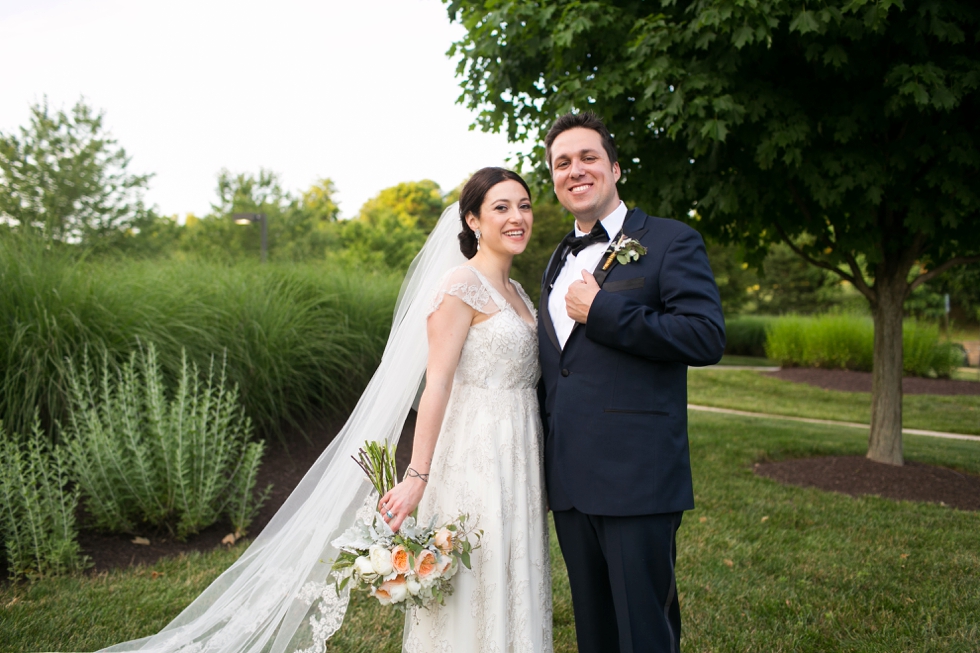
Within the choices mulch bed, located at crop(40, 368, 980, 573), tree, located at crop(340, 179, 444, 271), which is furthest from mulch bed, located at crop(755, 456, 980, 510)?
tree, located at crop(340, 179, 444, 271)

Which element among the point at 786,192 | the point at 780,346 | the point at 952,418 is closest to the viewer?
the point at 786,192

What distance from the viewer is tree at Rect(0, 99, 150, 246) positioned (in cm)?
2238

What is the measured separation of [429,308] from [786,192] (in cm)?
444

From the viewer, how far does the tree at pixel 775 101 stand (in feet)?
15.2

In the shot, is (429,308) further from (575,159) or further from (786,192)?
(786,192)

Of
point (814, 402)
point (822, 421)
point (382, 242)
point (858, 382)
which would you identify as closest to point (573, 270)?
point (822, 421)

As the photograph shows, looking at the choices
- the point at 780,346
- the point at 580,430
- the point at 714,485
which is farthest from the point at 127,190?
the point at 580,430

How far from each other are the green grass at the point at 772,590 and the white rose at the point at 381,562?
1446 millimetres

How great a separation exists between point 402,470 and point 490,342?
3.95 meters

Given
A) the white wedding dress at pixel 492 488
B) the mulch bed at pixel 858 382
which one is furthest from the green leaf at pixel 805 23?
the mulch bed at pixel 858 382

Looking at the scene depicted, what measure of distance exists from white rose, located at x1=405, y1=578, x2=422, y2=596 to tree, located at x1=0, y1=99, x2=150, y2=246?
23.4 meters

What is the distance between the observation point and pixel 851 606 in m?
3.74

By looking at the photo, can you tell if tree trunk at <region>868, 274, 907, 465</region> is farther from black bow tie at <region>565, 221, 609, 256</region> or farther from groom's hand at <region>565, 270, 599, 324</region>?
groom's hand at <region>565, 270, 599, 324</region>

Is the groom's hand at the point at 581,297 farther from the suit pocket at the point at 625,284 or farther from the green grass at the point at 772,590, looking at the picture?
the green grass at the point at 772,590
